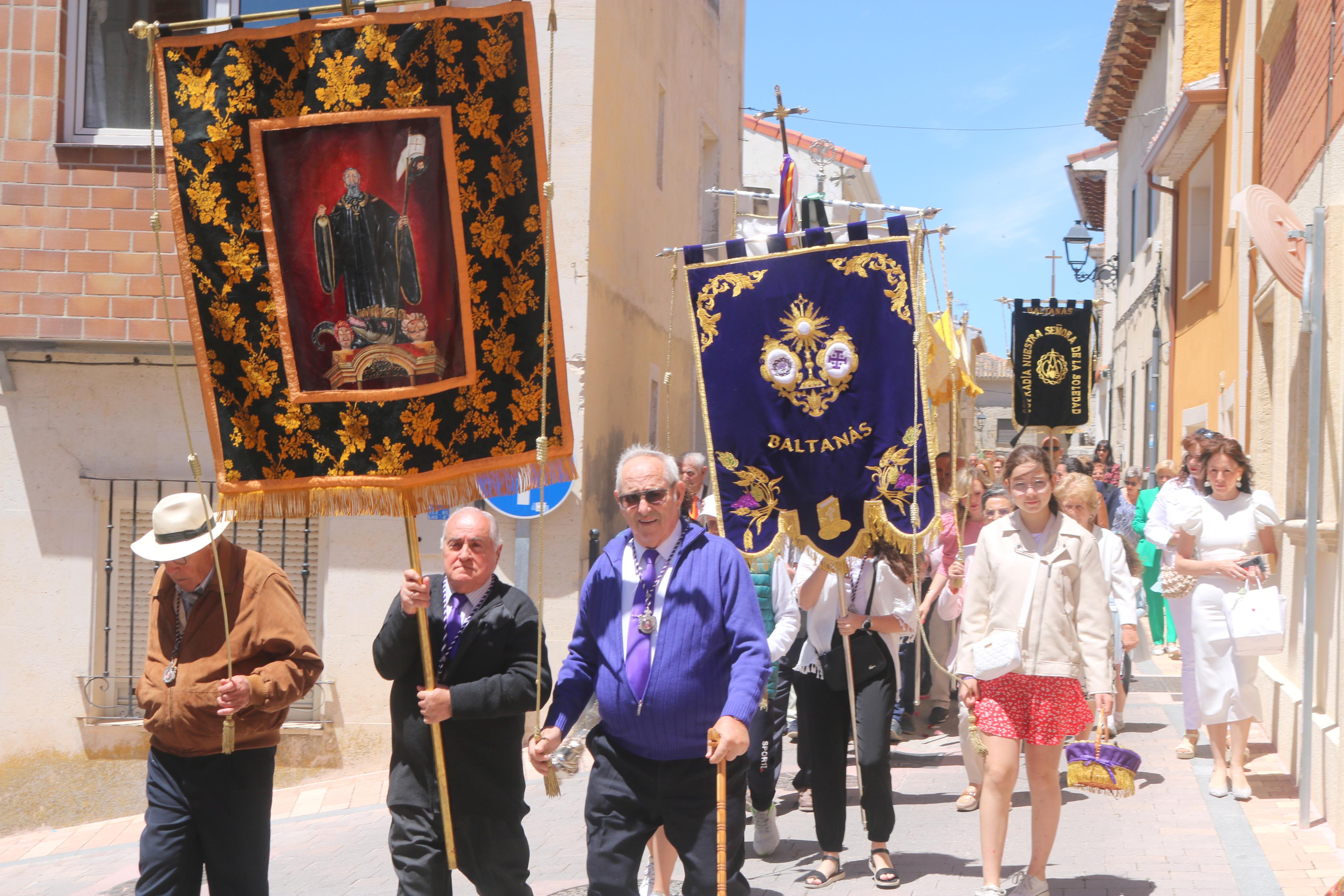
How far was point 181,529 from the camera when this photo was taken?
4836mm

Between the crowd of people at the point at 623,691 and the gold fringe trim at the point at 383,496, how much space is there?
0.35 feet

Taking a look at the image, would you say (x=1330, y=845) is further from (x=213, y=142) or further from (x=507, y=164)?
(x=213, y=142)

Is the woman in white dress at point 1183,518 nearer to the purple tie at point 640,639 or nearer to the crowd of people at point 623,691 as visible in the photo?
the crowd of people at point 623,691

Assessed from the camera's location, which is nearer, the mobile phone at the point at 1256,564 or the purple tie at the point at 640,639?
the purple tie at the point at 640,639

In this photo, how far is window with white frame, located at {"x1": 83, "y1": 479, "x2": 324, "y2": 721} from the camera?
32.5 ft

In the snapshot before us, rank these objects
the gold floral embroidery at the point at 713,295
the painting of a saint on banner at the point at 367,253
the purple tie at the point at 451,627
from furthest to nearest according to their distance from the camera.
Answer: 1. the gold floral embroidery at the point at 713,295
2. the painting of a saint on banner at the point at 367,253
3. the purple tie at the point at 451,627

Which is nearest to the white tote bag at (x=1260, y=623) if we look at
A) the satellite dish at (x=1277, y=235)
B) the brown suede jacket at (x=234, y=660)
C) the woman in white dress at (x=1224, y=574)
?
the woman in white dress at (x=1224, y=574)

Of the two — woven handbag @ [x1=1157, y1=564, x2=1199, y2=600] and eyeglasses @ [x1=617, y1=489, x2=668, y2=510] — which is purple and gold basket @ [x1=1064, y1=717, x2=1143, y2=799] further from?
eyeglasses @ [x1=617, y1=489, x2=668, y2=510]

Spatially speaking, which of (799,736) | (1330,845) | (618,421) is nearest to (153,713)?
(799,736)

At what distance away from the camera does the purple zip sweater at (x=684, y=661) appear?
Result: 14.4 ft

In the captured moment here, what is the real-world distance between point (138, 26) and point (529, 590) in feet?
19.5

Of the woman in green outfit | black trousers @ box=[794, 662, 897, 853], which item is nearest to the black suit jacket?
black trousers @ box=[794, 662, 897, 853]

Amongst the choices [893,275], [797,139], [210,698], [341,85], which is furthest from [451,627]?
[797,139]

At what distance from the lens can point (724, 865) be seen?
4250 millimetres
